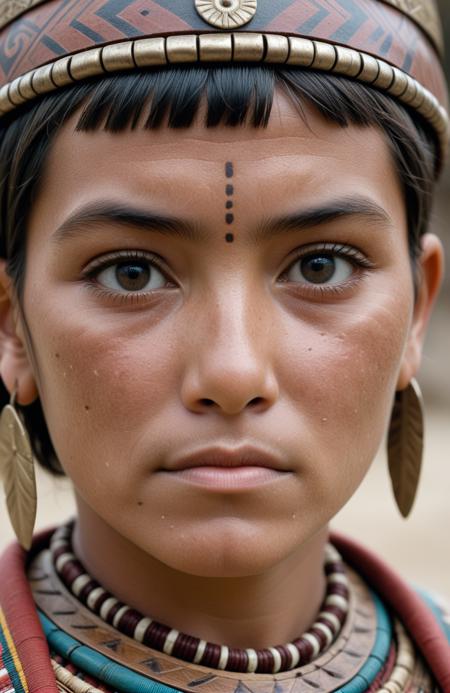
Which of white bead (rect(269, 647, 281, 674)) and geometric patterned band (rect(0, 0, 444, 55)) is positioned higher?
geometric patterned band (rect(0, 0, 444, 55))

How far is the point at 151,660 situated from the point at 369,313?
73cm

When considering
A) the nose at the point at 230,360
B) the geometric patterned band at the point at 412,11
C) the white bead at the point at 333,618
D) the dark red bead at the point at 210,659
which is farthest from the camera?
the white bead at the point at 333,618

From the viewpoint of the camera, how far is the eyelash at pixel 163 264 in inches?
60.8

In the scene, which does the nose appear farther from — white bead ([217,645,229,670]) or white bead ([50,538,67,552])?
white bead ([50,538,67,552])

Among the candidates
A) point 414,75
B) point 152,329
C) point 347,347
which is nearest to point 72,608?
point 152,329

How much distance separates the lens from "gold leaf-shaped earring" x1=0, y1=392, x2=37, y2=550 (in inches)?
66.8

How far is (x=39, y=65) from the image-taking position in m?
1.63

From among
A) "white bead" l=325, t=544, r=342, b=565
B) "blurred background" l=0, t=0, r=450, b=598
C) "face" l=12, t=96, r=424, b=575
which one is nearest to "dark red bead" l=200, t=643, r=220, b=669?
"face" l=12, t=96, r=424, b=575

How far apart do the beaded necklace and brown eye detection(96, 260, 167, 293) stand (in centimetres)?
59

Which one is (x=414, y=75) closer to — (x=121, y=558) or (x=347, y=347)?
(x=347, y=347)

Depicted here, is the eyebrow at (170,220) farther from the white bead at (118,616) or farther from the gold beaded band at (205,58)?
the white bead at (118,616)

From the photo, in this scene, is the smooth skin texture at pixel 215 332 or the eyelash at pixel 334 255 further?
the eyelash at pixel 334 255

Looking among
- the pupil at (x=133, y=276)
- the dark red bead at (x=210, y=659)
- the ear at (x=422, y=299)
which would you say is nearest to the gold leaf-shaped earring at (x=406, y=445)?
the ear at (x=422, y=299)

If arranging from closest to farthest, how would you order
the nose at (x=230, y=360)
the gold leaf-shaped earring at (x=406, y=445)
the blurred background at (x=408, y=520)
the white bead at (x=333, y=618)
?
the nose at (x=230, y=360)
the white bead at (x=333, y=618)
the gold leaf-shaped earring at (x=406, y=445)
the blurred background at (x=408, y=520)
